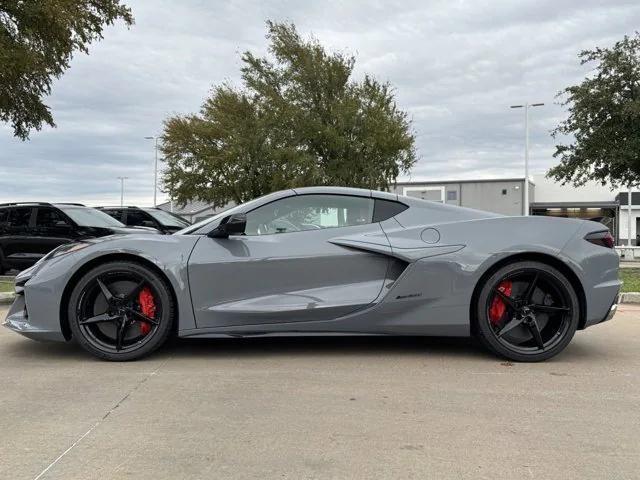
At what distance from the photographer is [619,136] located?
1606 centimetres

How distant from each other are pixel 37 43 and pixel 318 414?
43.4 feet

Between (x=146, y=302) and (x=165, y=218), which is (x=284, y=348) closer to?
(x=146, y=302)

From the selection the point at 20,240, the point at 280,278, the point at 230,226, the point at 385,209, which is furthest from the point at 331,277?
the point at 20,240

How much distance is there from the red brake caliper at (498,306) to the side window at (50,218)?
810cm

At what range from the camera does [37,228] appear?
404 inches

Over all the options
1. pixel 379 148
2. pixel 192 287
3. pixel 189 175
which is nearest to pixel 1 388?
pixel 192 287

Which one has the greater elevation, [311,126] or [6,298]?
[311,126]

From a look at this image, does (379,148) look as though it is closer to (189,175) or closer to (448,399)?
(189,175)

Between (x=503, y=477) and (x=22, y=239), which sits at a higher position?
(x=22, y=239)

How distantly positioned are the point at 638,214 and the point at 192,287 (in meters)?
51.1

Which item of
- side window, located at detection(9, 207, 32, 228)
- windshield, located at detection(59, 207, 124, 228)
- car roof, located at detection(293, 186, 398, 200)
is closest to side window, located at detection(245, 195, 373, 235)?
car roof, located at detection(293, 186, 398, 200)

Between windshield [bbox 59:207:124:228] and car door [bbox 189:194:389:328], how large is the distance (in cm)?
662

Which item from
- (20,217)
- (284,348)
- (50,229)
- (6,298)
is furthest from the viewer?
(20,217)

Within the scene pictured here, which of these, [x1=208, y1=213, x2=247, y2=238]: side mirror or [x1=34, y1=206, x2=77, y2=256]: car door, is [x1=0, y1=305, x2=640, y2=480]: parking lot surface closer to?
[x1=208, y1=213, x2=247, y2=238]: side mirror
